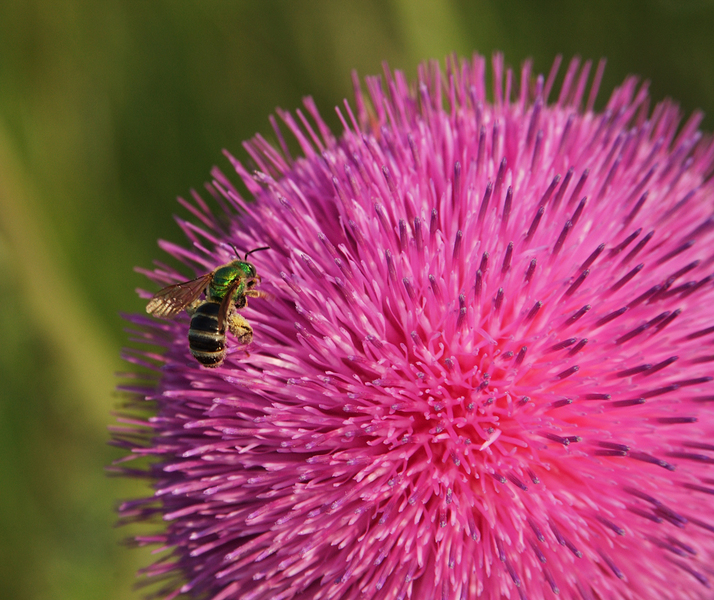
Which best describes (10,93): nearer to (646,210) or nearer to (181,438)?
(181,438)

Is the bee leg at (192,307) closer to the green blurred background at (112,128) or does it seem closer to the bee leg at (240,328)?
the bee leg at (240,328)

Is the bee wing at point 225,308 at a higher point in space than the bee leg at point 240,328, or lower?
higher

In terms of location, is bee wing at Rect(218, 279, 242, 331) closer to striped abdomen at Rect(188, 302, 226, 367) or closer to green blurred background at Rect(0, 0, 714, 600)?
striped abdomen at Rect(188, 302, 226, 367)

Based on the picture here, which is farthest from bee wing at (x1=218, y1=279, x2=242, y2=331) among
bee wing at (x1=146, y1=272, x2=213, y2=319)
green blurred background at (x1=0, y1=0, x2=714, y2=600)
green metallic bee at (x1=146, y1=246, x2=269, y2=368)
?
green blurred background at (x1=0, y1=0, x2=714, y2=600)

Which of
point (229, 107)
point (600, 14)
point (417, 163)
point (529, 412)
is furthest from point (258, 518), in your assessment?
point (600, 14)

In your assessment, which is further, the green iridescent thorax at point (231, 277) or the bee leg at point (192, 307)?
the bee leg at point (192, 307)

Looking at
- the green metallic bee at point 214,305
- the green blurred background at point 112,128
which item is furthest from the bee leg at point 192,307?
the green blurred background at point 112,128
